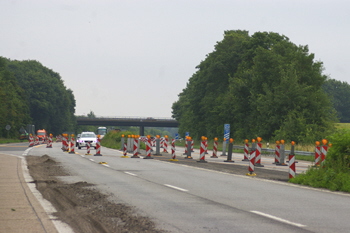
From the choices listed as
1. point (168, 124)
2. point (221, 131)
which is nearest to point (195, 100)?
point (221, 131)

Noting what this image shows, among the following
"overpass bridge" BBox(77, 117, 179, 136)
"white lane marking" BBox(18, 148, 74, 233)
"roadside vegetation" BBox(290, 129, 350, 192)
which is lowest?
"white lane marking" BBox(18, 148, 74, 233)

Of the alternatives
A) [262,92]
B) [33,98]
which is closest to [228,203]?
[262,92]

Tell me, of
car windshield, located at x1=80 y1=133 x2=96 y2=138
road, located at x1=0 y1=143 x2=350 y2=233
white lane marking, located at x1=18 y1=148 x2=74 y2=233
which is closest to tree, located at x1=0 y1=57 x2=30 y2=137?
car windshield, located at x1=80 y1=133 x2=96 y2=138

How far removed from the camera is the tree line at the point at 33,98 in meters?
101

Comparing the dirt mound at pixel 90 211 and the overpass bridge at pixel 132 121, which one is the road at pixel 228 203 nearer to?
the dirt mound at pixel 90 211

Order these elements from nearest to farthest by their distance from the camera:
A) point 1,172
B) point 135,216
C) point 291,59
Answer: point 135,216 < point 1,172 < point 291,59

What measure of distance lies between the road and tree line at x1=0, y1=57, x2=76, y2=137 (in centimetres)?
8146

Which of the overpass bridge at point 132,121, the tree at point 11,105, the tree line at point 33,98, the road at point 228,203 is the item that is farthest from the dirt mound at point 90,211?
the overpass bridge at point 132,121

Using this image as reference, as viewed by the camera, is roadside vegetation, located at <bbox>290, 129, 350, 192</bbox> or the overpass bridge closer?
roadside vegetation, located at <bbox>290, 129, 350, 192</bbox>

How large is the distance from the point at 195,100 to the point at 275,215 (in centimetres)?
7631

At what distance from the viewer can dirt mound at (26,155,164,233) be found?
8266mm

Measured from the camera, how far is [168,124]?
5630 inches

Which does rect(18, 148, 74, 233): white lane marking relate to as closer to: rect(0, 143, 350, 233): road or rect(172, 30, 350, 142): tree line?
rect(0, 143, 350, 233): road

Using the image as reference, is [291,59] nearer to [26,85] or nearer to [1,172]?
[1,172]
